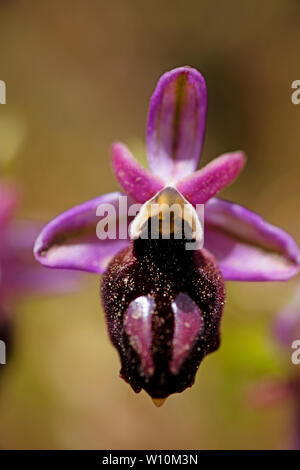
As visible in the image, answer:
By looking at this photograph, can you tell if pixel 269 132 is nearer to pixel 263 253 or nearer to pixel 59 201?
pixel 59 201

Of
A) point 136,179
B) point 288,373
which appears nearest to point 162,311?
point 136,179

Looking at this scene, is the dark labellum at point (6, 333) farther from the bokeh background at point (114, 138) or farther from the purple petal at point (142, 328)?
the purple petal at point (142, 328)

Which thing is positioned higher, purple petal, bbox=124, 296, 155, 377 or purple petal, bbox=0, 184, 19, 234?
purple petal, bbox=0, 184, 19, 234

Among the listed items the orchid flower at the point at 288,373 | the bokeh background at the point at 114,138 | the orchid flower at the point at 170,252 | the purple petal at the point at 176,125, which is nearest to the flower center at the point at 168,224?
the orchid flower at the point at 170,252

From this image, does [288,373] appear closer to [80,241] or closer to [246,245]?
[246,245]

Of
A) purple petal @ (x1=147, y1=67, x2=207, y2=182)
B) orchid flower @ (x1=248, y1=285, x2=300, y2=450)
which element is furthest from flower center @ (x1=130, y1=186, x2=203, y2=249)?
orchid flower @ (x1=248, y1=285, x2=300, y2=450)

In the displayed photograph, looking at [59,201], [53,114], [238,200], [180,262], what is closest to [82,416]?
[59,201]

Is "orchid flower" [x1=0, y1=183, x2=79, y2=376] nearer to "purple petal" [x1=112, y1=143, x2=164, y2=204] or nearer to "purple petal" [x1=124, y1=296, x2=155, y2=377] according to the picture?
"purple petal" [x1=112, y1=143, x2=164, y2=204]
